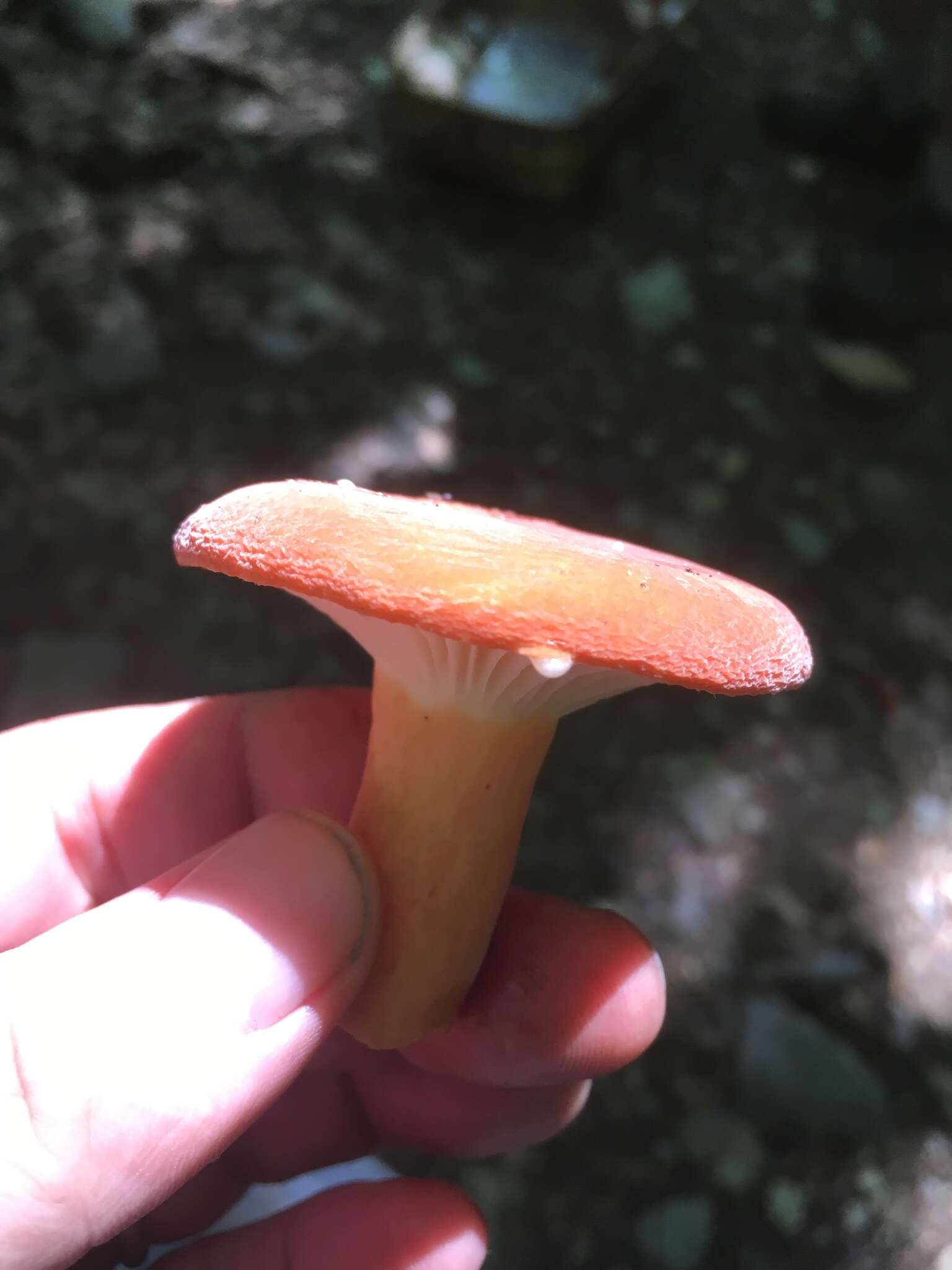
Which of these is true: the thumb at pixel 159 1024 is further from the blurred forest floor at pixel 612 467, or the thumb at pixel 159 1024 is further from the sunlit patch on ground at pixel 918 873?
the sunlit patch on ground at pixel 918 873

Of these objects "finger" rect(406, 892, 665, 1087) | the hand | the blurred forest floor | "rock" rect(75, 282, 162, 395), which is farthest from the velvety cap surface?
"rock" rect(75, 282, 162, 395)

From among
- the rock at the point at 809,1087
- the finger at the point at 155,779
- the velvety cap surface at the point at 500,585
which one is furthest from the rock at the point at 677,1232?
the velvety cap surface at the point at 500,585

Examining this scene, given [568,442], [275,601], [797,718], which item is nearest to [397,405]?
[568,442]

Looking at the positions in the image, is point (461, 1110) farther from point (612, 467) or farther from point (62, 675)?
point (612, 467)

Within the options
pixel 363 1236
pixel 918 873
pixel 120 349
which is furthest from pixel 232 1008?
pixel 120 349

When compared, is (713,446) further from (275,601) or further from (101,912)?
(101,912)

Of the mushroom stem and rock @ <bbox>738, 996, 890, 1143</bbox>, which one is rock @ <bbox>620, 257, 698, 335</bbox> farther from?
the mushroom stem

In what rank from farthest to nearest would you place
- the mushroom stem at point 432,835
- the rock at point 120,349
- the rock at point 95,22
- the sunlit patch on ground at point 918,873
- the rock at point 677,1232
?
the rock at point 95,22, the rock at point 120,349, the sunlit patch on ground at point 918,873, the rock at point 677,1232, the mushroom stem at point 432,835
